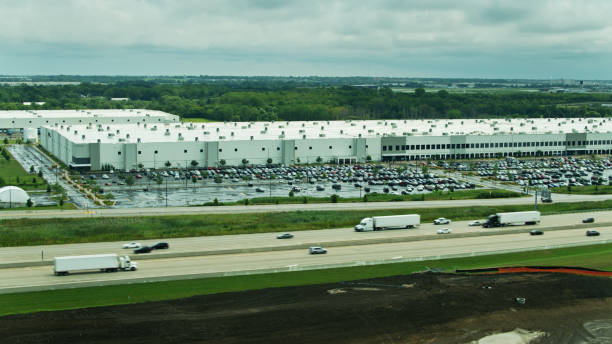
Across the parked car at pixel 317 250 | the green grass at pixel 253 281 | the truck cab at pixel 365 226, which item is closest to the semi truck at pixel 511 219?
the green grass at pixel 253 281

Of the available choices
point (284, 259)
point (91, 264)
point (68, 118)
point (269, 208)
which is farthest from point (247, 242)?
point (68, 118)

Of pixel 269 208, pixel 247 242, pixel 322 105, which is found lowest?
pixel 247 242

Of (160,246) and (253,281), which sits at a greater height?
(160,246)

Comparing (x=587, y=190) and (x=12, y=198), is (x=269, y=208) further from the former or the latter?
(x=587, y=190)

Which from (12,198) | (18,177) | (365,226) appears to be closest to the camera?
(365,226)

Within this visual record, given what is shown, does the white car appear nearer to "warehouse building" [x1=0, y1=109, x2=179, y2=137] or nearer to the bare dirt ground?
the bare dirt ground

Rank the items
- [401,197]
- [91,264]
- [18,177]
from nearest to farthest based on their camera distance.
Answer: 1. [91,264]
2. [401,197]
3. [18,177]

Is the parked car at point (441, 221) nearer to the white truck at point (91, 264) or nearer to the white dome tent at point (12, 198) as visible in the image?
the white truck at point (91, 264)
